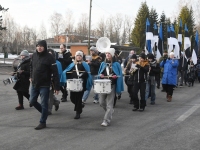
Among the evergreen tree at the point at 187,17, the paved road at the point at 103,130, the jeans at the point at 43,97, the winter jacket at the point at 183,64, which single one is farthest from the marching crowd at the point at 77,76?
the evergreen tree at the point at 187,17

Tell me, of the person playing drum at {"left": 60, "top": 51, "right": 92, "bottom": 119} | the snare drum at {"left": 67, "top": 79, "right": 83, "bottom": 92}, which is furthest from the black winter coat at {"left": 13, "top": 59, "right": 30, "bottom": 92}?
the snare drum at {"left": 67, "top": 79, "right": 83, "bottom": 92}

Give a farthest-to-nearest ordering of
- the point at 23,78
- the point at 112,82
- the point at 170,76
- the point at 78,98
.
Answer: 1. the point at 170,76
2. the point at 23,78
3. the point at 78,98
4. the point at 112,82

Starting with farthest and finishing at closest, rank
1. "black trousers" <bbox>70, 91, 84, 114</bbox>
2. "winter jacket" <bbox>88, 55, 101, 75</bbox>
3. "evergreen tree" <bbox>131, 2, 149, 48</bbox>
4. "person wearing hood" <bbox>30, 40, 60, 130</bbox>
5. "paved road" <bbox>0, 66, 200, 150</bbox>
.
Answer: "evergreen tree" <bbox>131, 2, 149, 48</bbox>, "winter jacket" <bbox>88, 55, 101, 75</bbox>, "black trousers" <bbox>70, 91, 84, 114</bbox>, "person wearing hood" <bbox>30, 40, 60, 130</bbox>, "paved road" <bbox>0, 66, 200, 150</bbox>

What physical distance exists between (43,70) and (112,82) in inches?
67.8

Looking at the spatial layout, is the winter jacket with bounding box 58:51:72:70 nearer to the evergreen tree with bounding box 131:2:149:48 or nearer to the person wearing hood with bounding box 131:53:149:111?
the person wearing hood with bounding box 131:53:149:111

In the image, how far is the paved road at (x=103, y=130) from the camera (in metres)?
5.66

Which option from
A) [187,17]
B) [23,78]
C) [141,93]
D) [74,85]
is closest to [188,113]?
[141,93]

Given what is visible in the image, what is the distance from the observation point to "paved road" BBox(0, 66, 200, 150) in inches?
223

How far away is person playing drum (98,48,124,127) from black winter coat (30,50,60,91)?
1.27m

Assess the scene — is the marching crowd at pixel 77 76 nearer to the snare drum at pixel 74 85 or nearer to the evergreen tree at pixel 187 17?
the snare drum at pixel 74 85

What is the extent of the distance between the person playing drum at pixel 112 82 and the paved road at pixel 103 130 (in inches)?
13.5

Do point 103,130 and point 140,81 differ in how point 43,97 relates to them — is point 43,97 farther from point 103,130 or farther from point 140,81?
point 140,81

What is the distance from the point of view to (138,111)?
29.9 ft

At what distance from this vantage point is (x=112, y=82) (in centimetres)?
734
